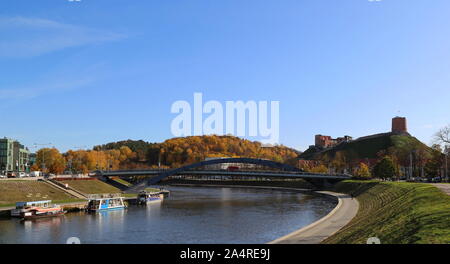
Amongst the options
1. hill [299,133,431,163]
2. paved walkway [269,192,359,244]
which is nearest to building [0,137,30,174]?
paved walkway [269,192,359,244]

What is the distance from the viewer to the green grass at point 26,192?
48.3 m

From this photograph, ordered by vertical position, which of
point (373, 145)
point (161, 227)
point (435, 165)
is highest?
point (373, 145)

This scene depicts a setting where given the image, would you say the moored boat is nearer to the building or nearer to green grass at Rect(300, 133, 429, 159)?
the building

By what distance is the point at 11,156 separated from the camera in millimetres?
110125

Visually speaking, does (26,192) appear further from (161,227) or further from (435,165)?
(435,165)

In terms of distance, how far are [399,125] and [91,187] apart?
5639 inches

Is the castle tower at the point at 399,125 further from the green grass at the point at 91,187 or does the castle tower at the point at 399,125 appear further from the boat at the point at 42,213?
the boat at the point at 42,213

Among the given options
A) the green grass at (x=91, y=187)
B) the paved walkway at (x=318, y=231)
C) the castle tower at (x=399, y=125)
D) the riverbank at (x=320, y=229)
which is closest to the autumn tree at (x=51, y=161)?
the green grass at (x=91, y=187)

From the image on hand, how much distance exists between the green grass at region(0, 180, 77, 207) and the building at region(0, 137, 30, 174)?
4996 cm

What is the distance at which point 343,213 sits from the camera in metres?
39.2

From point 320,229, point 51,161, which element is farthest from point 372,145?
point 320,229

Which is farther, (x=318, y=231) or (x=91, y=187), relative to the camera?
(x=91, y=187)

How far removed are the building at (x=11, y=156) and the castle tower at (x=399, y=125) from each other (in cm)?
14351
